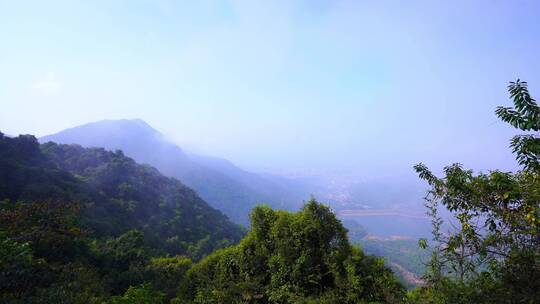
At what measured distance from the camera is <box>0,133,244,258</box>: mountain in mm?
31562

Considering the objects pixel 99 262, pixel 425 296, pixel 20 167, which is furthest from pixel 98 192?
pixel 425 296

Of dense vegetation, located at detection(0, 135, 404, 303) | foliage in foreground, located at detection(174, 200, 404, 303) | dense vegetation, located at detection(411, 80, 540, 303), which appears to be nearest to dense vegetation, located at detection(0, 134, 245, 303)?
dense vegetation, located at detection(0, 135, 404, 303)

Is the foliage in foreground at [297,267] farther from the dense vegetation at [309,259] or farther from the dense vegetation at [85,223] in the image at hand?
the dense vegetation at [85,223]

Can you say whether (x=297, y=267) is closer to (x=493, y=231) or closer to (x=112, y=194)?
(x=493, y=231)

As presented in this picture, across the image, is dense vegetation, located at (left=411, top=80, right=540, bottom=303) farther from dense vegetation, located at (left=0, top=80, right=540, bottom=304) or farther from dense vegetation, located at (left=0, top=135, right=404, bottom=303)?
dense vegetation, located at (left=0, top=135, right=404, bottom=303)

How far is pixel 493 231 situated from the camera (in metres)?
5.64

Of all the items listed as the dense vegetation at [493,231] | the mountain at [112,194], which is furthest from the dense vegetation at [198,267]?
the mountain at [112,194]

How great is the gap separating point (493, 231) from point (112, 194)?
5126 cm

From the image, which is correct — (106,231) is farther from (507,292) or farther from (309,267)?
(507,292)

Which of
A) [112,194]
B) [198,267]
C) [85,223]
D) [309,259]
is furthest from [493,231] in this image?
[112,194]

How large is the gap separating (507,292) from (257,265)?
844 cm

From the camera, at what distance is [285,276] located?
1110cm

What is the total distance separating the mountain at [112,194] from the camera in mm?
31562

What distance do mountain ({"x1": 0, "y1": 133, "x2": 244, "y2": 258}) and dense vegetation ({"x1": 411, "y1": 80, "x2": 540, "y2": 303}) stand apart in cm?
2284
